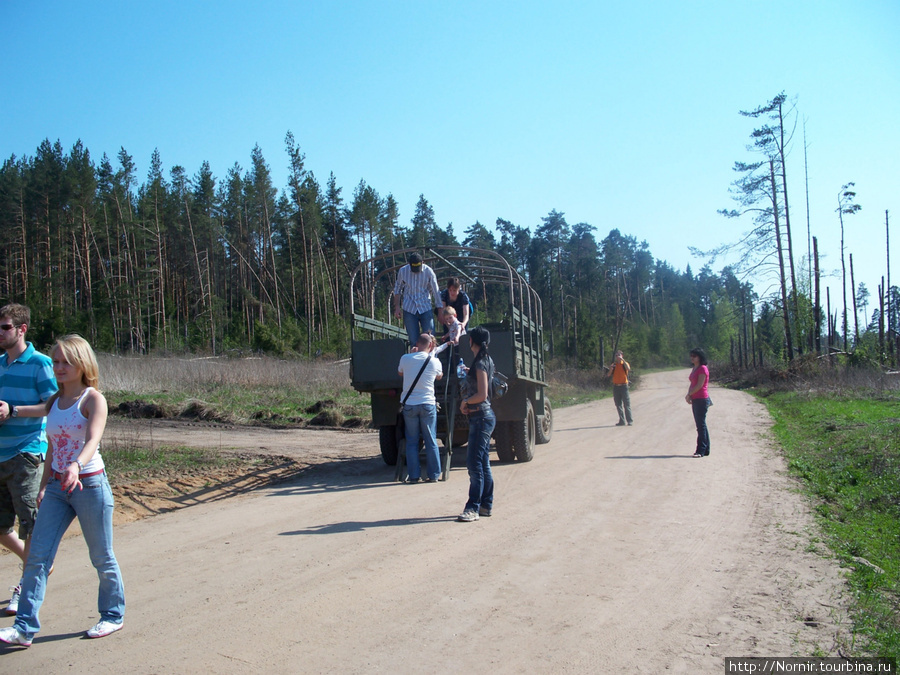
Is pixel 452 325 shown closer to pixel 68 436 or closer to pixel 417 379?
pixel 417 379

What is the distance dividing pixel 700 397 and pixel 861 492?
12.7ft

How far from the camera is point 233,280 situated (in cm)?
5853

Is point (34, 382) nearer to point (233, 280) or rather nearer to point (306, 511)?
point (306, 511)

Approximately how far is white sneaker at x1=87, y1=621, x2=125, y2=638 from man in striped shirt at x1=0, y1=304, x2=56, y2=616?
2.61 ft

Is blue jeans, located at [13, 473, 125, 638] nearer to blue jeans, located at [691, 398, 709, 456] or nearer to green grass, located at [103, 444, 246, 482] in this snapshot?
green grass, located at [103, 444, 246, 482]

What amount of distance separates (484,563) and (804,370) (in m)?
30.0

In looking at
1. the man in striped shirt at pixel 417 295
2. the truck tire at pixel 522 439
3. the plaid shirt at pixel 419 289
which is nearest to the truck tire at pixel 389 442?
the man in striped shirt at pixel 417 295

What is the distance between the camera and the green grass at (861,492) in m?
4.32

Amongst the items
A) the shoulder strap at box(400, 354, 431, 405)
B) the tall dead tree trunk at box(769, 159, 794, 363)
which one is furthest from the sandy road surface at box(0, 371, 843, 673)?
the tall dead tree trunk at box(769, 159, 794, 363)

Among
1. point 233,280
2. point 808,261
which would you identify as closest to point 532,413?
point 808,261

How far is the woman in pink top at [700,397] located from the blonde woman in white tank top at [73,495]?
949 cm

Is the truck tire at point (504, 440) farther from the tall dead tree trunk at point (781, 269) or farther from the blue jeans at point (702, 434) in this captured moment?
the tall dead tree trunk at point (781, 269)

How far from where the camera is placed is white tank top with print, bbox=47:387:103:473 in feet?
12.7

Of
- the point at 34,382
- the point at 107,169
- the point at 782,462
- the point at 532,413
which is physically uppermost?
the point at 107,169
